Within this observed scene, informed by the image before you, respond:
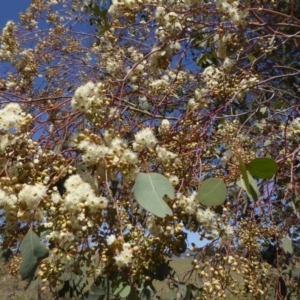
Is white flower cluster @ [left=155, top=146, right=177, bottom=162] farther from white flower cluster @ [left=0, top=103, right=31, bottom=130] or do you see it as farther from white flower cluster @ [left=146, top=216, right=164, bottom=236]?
white flower cluster @ [left=0, top=103, right=31, bottom=130]

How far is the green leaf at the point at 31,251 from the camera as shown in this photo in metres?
1.45

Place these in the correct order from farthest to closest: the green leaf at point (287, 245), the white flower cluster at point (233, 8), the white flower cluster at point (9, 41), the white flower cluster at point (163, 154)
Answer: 1. the white flower cluster at point (9, 41)
2. the green leaf at point (287, 245)
3. the white flower cluster at point (233, 8)
4. the white flower cluster at point (163, 154)

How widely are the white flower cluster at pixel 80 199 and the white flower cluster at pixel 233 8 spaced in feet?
4.52

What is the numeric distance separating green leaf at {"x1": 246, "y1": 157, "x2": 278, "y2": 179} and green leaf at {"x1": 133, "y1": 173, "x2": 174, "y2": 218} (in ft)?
1.16

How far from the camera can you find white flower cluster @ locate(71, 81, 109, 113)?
5.72ft

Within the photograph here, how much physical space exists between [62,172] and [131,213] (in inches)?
A: 25.8

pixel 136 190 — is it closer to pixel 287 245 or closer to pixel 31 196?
pixel 31 196

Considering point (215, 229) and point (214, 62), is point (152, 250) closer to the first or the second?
point (215, 229)

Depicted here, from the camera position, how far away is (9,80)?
4.57 m

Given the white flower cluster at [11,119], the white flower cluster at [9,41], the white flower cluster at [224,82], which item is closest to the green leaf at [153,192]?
the white flower cluster at [11,119]

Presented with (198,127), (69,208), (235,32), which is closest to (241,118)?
(235,32)

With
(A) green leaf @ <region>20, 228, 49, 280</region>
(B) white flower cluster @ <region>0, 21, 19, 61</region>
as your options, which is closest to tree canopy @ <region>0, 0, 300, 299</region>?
(A) green leaf @ <region>20, 228, 49, 280</region>

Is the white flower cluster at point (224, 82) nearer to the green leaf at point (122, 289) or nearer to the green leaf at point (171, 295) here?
the green leaf at point (171, 295)

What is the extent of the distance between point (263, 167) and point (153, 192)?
459 mm
